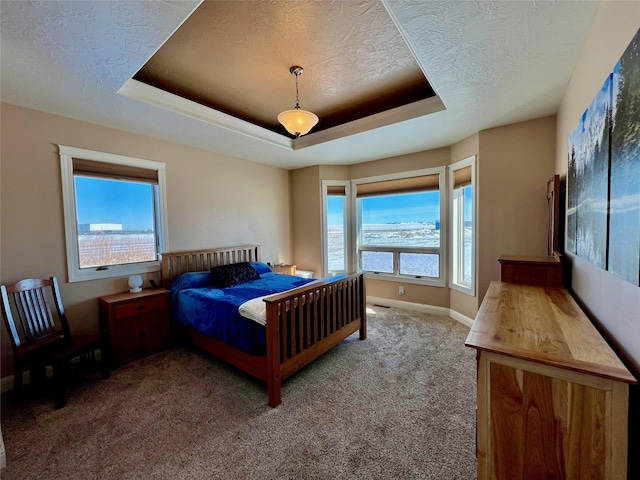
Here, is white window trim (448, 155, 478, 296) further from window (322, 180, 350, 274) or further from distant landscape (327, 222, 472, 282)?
window (322, 180, 350, 274)

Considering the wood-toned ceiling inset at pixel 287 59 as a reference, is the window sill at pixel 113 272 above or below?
below

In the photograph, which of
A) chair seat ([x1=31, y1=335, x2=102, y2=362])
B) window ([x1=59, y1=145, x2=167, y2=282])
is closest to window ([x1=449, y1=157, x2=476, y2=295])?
window ([x1=59, y1=145, x2=167, y2=282])

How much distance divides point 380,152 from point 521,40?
245 cm

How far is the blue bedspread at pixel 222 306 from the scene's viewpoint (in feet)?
7.40

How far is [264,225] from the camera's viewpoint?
15.5ft

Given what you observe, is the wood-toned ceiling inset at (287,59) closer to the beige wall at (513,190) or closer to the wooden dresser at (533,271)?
the beige wall at (513,190)

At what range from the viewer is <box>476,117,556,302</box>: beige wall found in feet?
9.48

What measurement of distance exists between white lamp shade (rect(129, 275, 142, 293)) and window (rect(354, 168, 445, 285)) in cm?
335

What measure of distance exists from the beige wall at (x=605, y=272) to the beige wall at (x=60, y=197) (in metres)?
3.97

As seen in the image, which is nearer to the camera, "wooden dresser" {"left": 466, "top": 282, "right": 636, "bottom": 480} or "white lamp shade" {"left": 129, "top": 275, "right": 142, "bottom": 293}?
"wooden dresser" {"left": 466, "top": 282, "right": 636, "bottom": 480}

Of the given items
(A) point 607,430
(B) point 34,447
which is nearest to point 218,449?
(B) point 34,447

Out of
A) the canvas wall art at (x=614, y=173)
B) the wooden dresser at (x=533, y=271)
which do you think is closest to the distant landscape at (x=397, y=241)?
the wooden dresser at (x=533, y=271)

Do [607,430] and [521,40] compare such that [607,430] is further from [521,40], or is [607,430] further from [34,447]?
[34,447]

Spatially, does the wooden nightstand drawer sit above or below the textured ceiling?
below
